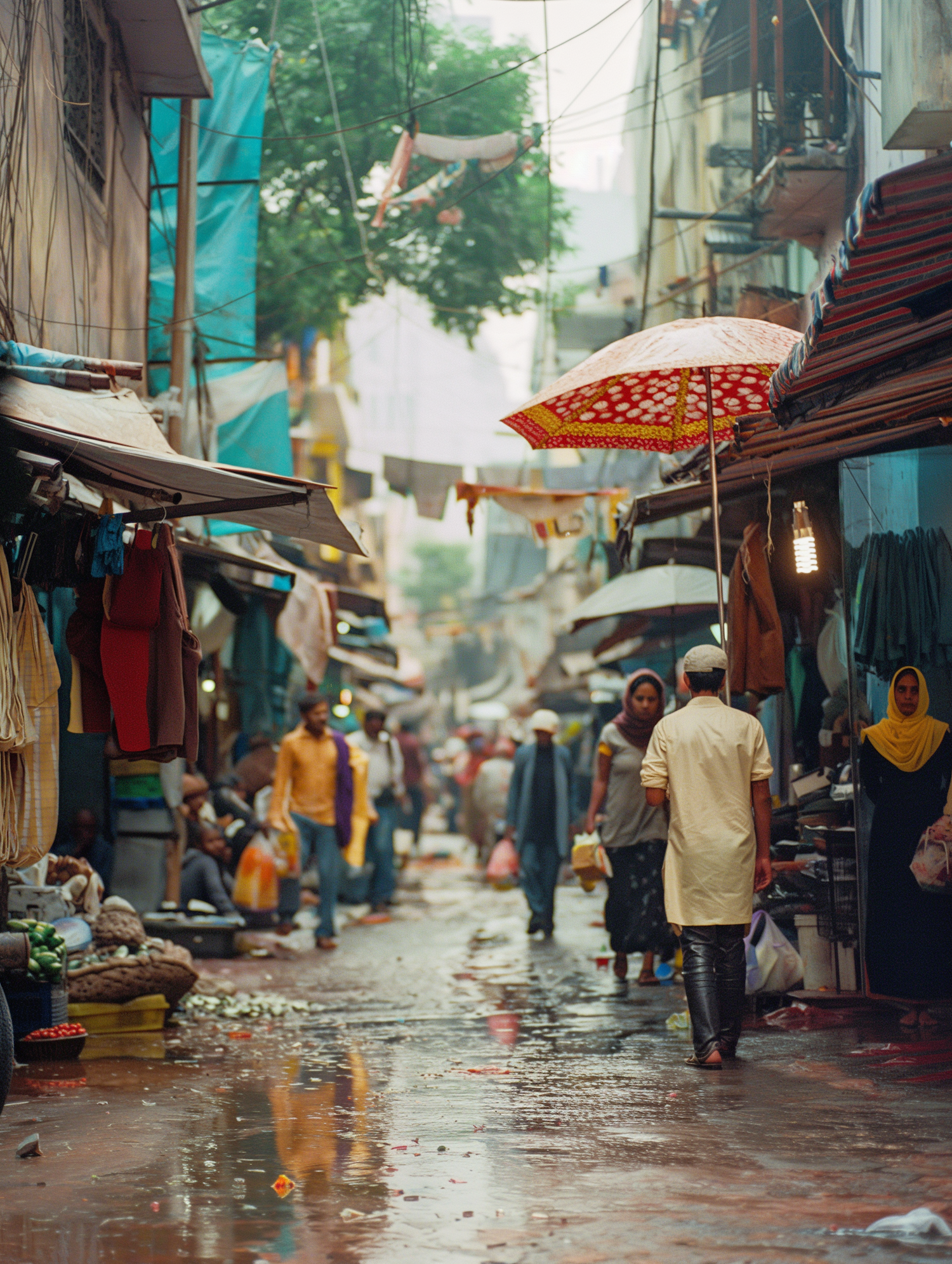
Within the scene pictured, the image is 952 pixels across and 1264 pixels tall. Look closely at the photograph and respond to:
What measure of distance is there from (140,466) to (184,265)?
5.77 m

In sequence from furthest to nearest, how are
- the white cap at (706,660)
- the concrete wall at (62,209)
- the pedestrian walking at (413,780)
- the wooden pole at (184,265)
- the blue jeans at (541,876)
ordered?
1. the pedestrian walking at (413,780)
2. the blue jeans at (541,876)
3. the wooden pole at (184,265)
4. the concrete wall at (62,209)
5. the white cap at (706,660)

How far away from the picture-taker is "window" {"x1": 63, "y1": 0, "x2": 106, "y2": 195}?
9.42 meters

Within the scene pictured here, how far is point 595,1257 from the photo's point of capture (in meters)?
3.56

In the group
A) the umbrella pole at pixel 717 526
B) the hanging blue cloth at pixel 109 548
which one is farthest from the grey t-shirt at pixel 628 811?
the hanging blue cloth at pixel 109 548

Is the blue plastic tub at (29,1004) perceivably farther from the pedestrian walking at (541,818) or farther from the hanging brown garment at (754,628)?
the pedestrian walking at (541,818)

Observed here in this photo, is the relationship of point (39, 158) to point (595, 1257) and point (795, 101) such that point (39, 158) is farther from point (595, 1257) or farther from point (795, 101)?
point (595, 1257)

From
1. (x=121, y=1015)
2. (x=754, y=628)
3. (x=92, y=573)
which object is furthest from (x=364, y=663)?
(x=92, y=573)

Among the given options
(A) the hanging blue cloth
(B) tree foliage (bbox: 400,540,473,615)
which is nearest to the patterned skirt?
(A) the hanging blue cloth

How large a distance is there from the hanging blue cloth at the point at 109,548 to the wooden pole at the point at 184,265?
495 centimetres

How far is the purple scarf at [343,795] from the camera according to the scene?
1250cm

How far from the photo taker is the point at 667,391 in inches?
334

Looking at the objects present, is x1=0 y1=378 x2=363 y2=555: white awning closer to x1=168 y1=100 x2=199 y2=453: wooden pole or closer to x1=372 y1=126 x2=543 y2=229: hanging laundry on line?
x1=168 y1=100 x2=199 y2=453: wooden pole

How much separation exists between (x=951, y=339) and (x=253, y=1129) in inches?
183

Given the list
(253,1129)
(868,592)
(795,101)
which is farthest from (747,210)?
(253,1129)
